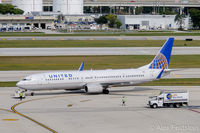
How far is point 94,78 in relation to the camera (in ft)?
219

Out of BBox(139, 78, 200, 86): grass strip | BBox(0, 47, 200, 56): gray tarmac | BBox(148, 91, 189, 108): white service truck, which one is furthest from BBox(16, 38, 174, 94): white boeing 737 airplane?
BBox(0, 47, 200, 56): gray tarmac

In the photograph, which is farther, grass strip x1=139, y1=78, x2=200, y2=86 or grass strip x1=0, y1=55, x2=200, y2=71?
grass strip x1=0, y1=55, x2=200, y2=71

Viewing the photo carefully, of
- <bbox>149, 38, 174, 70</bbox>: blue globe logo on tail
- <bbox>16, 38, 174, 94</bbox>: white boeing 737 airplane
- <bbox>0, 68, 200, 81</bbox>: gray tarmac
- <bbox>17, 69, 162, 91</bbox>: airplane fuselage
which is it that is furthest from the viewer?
<bbox>0, 68, 200, 81</bbox>: gray tarmac

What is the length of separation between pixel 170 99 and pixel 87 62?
159 ft

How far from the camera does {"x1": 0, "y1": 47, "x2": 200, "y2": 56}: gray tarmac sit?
390 ft

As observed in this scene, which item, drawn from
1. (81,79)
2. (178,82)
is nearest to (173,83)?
(178,82)

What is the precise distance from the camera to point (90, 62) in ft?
335

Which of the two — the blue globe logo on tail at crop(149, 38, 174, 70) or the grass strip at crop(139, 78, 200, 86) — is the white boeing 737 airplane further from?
the grass strip at crop(139, 78, 200, 86)

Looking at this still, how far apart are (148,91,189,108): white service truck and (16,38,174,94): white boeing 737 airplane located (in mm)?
12245

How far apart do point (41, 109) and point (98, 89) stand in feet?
43.2

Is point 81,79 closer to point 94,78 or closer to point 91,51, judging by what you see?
point 94,78

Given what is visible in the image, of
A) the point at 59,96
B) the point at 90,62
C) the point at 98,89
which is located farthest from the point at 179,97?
the point at 90,62

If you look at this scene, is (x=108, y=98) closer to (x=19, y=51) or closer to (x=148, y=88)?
(x=148, y=88)

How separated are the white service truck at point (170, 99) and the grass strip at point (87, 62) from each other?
3795cm
